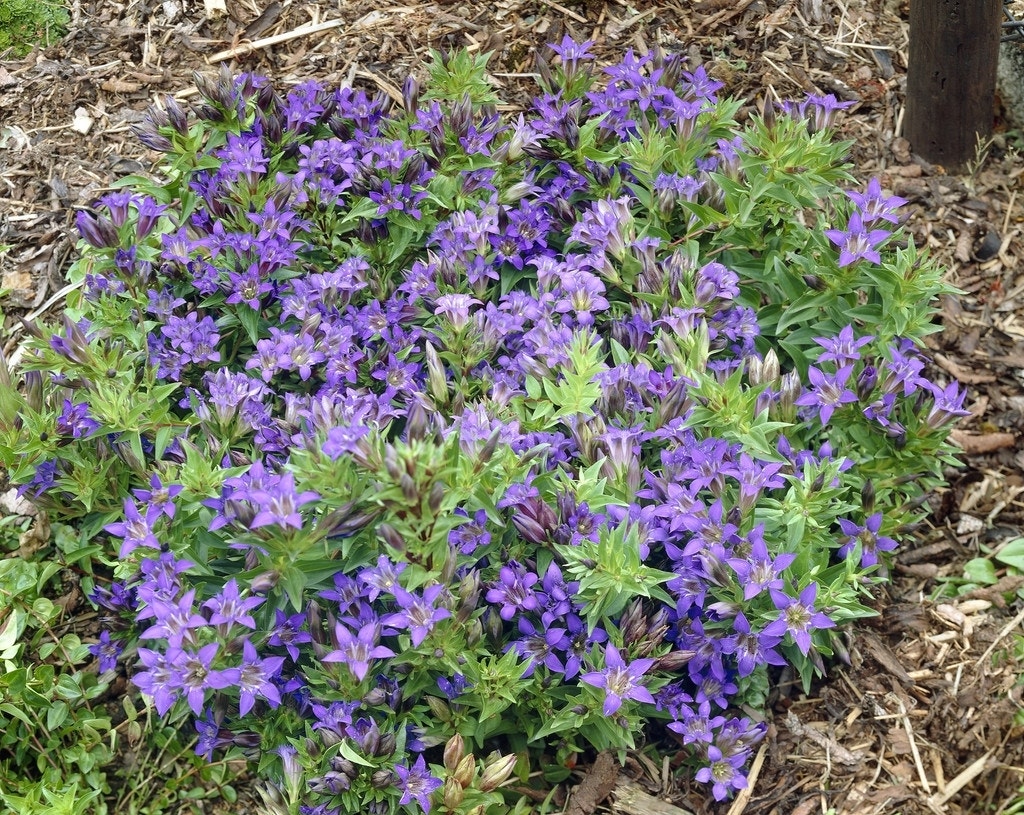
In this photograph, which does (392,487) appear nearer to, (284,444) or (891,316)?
(284,444)

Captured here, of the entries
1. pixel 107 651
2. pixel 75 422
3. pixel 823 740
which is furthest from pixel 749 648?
pixel 75 422

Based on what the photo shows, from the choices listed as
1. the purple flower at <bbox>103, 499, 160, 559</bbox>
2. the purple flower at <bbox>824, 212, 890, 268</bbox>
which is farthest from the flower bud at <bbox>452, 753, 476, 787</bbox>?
the purple flower at <bbox>824, 212, 890, 268</bbox>

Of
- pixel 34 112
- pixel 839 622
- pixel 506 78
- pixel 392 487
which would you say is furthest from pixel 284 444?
pixel 34 112

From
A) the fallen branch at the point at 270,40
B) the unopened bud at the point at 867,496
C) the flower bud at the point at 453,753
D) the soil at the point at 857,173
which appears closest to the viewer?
the flower bud at the point at 453,753

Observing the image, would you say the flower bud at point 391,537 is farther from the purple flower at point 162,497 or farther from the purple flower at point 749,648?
the purple flower at point 749,648

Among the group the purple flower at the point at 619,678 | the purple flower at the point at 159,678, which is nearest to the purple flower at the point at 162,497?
the purple flower at the point at 159,678

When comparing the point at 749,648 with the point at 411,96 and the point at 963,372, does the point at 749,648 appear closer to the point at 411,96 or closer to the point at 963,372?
the point at 963,372
